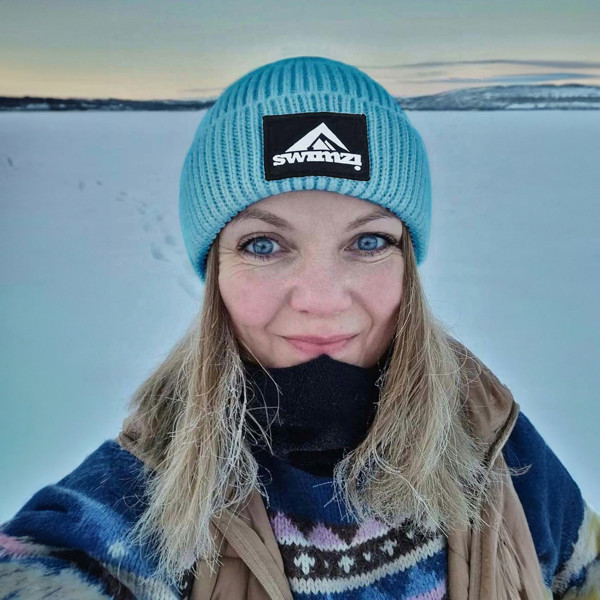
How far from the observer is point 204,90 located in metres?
2.26

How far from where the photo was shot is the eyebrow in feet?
3.16

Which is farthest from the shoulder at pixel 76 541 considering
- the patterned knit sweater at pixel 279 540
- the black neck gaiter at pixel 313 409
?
the black neck gaiter at pixel 313 409

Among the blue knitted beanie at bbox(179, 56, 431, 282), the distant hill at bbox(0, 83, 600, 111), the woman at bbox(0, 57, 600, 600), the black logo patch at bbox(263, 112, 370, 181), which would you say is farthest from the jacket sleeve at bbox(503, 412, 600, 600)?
the distant hill at bbox(0, 83, 600, 111)

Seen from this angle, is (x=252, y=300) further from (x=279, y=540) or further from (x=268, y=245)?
(x=279, y=540)

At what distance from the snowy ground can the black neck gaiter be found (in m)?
1.20

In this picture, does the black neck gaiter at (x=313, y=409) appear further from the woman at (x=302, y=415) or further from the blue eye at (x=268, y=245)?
the blue eye at (x=268, y=245)

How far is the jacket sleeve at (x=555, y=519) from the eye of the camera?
120 cm

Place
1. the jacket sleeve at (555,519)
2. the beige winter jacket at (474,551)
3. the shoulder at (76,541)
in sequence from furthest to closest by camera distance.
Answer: the jacket sleeve at (555,519) < the beige winter jacket at (474,551) < the shoulder at (76,541)

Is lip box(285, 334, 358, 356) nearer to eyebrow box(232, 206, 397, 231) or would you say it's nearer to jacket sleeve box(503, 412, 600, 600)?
eyebrow box(232, 206, 397, 231)

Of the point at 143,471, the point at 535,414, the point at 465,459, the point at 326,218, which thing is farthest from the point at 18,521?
the point at 535,414

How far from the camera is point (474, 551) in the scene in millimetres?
1024

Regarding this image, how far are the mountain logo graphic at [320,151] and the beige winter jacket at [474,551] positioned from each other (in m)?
0.53

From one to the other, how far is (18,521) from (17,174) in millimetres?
1895

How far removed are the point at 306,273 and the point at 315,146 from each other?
0.66ft
